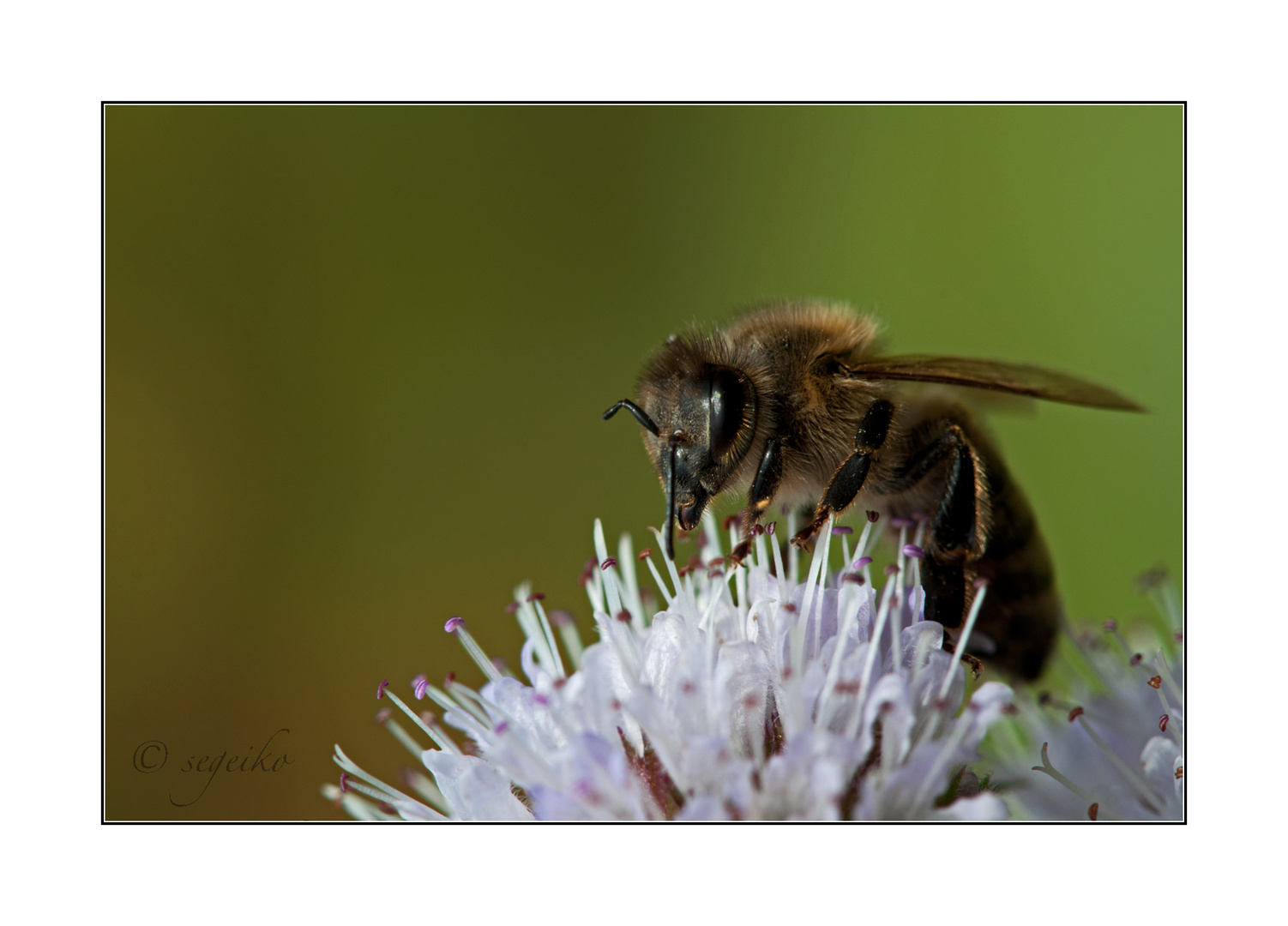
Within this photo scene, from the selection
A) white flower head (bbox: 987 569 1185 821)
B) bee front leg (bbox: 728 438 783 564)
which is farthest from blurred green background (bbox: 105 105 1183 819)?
white flower head (bbox: 987 569 1185 821)

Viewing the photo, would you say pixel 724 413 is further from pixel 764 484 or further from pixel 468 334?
pixel 468 334

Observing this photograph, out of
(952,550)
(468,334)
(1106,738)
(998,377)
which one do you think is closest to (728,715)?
(952,550)

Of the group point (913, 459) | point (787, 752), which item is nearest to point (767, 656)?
point (787, 752)

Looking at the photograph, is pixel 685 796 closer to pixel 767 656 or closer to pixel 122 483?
pixel 767 656

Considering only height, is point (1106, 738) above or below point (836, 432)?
below

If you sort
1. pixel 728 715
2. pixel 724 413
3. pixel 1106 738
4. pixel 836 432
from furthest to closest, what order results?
1. pixel 1106 738
2. pixel 836 432
3. pixel 724 413
4. pixel 728 715

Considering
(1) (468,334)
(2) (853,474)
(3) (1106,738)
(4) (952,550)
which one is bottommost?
(3) (1106,738)
